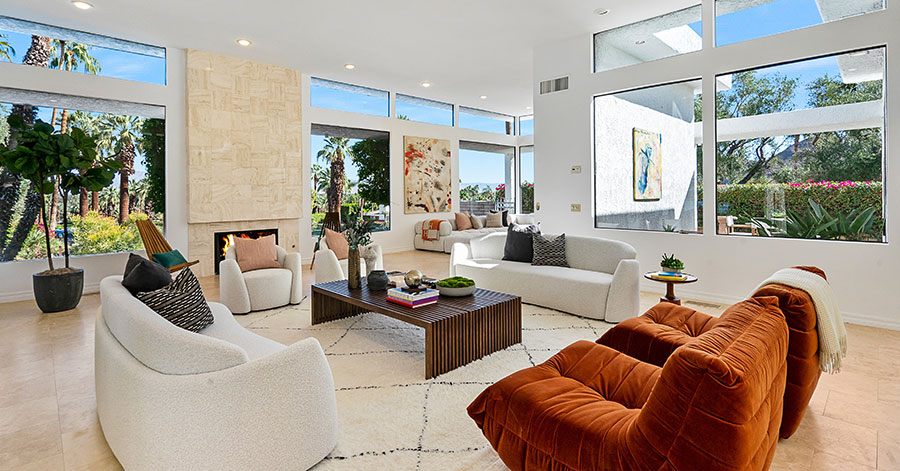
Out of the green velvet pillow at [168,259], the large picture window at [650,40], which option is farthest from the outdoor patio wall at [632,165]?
the green velvet pillow at [168,259]

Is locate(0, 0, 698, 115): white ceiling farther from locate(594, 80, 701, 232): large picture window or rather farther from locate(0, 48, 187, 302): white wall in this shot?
locate(594, 80, 701, 232): large picture window

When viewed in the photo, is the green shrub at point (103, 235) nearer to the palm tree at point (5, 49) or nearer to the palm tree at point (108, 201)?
the palm tree at point (108, 201)

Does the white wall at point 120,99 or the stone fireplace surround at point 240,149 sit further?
the stone fireplace surround at point 240,149

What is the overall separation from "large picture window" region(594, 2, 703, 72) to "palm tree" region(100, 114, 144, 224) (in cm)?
625

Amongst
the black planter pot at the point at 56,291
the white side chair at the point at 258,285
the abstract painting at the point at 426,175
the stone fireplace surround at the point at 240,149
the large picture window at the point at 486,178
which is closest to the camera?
the white side chair at the point at 258,285

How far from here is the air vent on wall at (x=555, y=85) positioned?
20.1 feet

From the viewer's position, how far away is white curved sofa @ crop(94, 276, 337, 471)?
1647 mm

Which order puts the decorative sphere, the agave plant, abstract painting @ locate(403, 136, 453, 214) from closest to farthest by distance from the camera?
the decorative sphere → the agave plant → abstract painting @ locate(403, 136, 453, 214)

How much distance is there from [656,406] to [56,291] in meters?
5.77

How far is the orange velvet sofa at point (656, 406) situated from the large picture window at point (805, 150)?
351cm

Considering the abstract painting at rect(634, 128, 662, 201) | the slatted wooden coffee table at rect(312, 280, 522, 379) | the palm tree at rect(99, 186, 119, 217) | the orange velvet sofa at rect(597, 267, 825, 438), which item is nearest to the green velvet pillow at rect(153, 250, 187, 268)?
the palm tree at rect(99, 186, 119, 217)

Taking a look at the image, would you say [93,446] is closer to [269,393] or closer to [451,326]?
[269,393]

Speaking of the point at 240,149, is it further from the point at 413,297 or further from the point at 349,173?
the point at 413,297

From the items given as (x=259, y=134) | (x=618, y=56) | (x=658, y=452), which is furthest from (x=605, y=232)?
(x=259, y=134)
